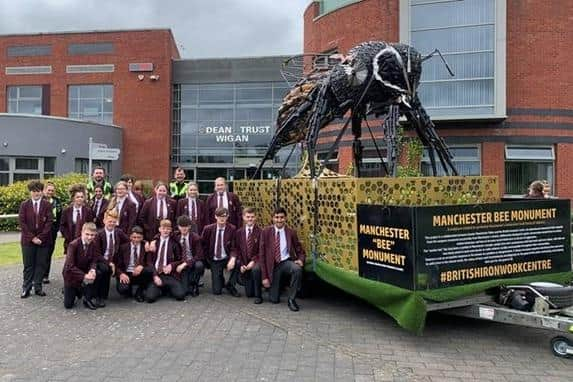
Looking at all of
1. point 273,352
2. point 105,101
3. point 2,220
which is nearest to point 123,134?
point 105,101

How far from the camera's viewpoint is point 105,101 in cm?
3447

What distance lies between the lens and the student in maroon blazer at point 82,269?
6617 mm

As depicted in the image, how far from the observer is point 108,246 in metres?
7.15

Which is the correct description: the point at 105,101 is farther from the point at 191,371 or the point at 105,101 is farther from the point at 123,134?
the point at 191,371

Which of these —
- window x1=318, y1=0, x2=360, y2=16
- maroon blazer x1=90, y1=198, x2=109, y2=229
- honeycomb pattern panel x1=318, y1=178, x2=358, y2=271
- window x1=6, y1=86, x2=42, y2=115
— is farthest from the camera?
window x1=6, y1=86, x2=42, y2=115

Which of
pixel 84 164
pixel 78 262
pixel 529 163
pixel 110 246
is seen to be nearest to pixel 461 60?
pixel 529 163

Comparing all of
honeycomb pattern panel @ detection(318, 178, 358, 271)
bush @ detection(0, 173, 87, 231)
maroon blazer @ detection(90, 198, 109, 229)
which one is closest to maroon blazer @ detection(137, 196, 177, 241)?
maroon blazer @ detection(90, 198, 109, 229)

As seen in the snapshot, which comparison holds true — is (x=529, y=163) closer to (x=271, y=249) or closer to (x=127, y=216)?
(x=271, y=249)

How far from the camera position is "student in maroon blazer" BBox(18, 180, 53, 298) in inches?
294

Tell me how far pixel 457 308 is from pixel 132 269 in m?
4.31

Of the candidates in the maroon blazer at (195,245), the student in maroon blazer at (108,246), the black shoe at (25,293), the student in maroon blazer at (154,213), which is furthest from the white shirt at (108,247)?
the black shoe at (25,293)

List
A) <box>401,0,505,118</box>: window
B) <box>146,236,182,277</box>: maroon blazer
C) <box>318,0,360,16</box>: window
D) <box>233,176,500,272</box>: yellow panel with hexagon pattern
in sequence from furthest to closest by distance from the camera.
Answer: <box>318,0,360,16</box>: window
<box>401,0,505,118</box>: window
<box>146,236,182,277</box>: maroon blazer
<box>233,176,500,272</box>: yellow panel with hexagon pattern

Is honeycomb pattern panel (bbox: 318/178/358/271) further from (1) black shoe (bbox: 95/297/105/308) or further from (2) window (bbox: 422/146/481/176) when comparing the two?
(2) window (bbox: 422/146/481/176)

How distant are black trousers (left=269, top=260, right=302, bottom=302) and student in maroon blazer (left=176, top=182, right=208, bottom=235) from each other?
1878 mm
